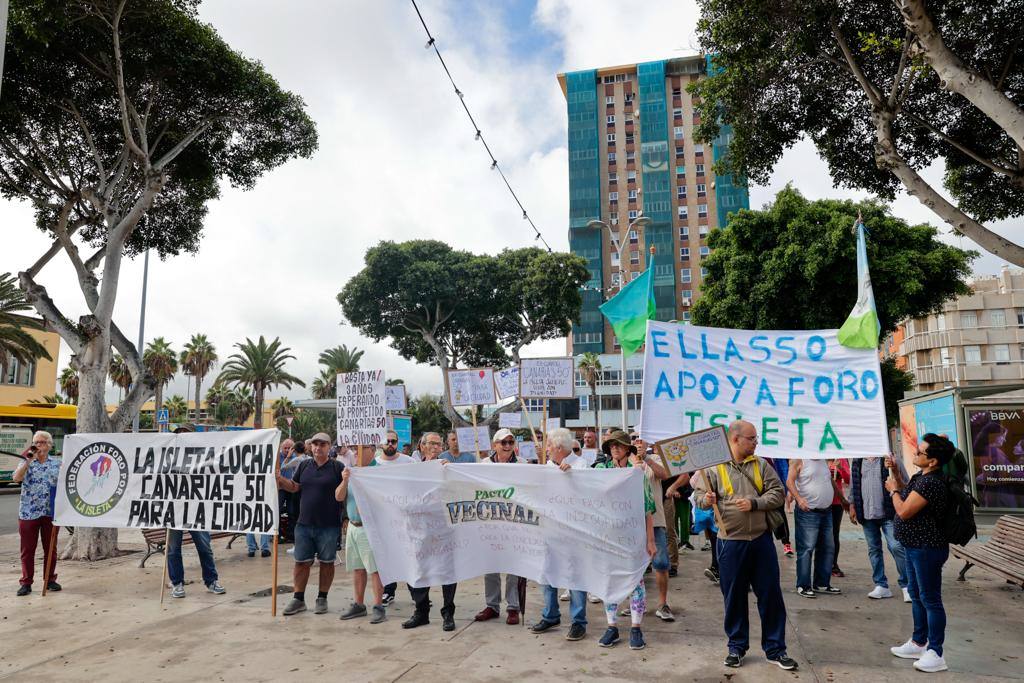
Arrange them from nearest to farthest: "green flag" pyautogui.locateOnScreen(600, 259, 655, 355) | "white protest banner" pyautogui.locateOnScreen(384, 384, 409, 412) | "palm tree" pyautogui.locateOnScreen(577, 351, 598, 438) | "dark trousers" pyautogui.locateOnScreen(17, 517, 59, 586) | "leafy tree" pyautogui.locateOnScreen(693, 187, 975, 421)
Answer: "dark trousers" pyautogui.locateOnScreen(17, 517, 59, 586), "green flag" pyautogui.locateOnScreen(600, 259, 655, 355), "white protest banner" pyautogui.locateOnScreen(384, 384, 409, 412), "leafy tree" pyautogui.locateOnScreen(693, 187, 975, 421), "palm tree" pyautogui.locateOnScreen(577, 351, 598, 438)

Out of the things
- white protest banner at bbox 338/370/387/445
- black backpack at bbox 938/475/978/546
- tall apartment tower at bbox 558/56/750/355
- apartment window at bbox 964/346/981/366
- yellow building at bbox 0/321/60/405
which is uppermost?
tall apartment tower at bbox 558/56/750/355

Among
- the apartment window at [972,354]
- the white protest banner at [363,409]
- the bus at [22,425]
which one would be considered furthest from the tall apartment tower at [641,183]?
the white protest banner at [363,409]

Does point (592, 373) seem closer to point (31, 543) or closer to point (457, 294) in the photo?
point (457, 294)

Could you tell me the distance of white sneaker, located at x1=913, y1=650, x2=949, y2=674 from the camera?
5117mm

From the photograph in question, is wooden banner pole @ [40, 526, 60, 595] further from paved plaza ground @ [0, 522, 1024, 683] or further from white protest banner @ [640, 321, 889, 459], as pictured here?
white protest banner @ [640, 321, 889, 459]

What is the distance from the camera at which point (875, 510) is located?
7.57m

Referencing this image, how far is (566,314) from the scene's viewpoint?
137ft

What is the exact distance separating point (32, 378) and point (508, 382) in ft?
150

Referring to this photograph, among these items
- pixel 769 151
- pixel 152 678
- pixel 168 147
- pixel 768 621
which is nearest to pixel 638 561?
pixel 768 621

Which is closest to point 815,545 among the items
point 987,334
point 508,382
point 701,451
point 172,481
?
point 701,451

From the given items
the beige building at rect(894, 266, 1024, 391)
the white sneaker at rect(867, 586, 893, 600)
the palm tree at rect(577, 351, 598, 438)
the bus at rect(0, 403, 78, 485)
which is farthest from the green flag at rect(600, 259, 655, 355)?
the beige building at rect(894, 266, 1024, 391)

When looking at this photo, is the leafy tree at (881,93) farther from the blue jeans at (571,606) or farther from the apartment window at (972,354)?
the apartment window at (972,354)

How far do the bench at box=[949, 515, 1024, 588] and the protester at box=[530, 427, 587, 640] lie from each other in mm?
4609

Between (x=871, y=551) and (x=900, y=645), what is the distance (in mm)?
2055
